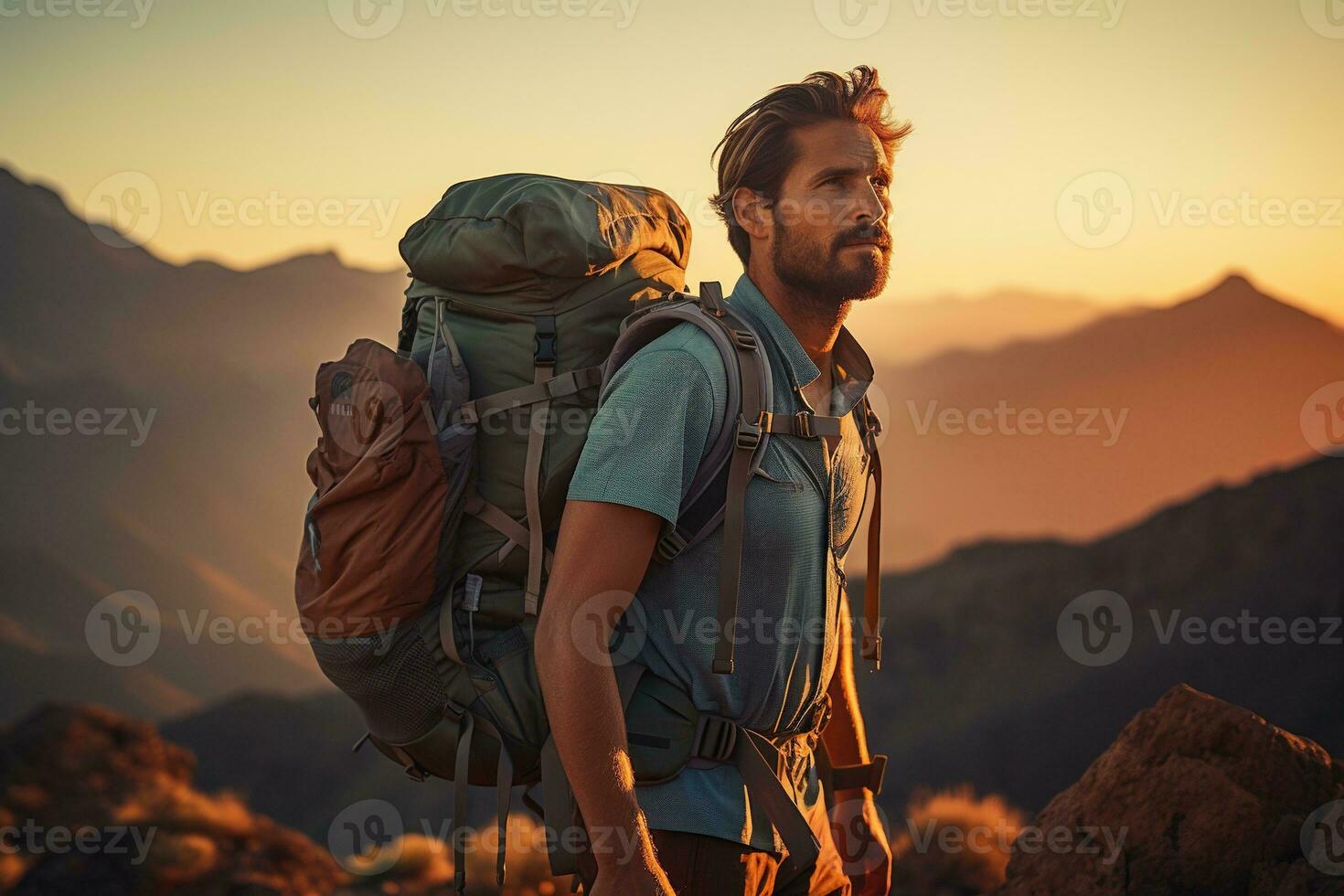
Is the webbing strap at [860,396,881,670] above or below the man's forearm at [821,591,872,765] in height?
above

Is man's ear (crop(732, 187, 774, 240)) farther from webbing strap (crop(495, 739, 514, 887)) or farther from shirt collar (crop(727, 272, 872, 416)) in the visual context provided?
webbing strap (crop(495, 739, 514, 887))

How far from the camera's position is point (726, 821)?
2.49 metres

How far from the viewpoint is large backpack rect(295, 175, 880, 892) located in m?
2.90

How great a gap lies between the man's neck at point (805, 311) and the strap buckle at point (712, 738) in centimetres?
84

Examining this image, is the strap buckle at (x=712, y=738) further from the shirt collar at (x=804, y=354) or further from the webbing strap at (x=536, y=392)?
the webbing strap at (x=536, y=392)

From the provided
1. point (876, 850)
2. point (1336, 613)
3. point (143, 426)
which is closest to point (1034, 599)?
point (1336, 613)

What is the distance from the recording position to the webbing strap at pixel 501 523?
299 cm

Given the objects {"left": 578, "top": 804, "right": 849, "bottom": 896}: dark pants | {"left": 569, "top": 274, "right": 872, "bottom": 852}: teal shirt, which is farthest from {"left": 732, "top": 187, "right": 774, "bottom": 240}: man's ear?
{"left": 578, "top": 804, "right": 849, "bottom": 896}: dark pants

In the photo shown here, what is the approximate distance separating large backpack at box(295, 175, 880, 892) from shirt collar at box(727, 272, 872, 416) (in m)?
0.10

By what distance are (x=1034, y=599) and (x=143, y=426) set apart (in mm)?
17208

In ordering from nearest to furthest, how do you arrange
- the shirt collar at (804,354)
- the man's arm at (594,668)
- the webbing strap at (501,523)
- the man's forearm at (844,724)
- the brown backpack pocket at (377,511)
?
the man's arm at (594,668) → the shirt collar at (804,354) → the brown backpack pocket at (377,511) → the webbing strap at (501,523) → the man's forearm at (844,724)

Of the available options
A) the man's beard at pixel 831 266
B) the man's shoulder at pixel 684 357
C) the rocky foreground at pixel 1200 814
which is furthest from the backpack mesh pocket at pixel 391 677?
the rocky foreground at pixel 1200 814

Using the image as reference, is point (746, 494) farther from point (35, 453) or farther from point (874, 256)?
point (35, 453)

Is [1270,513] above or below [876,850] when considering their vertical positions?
above
